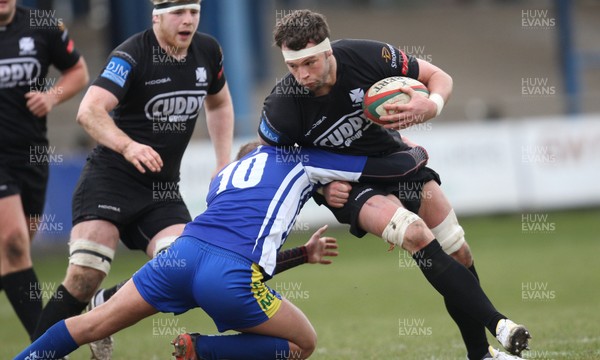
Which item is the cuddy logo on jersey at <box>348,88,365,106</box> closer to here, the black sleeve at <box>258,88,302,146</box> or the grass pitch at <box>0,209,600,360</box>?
the black sleeve at <box>258,88,302,146</box>

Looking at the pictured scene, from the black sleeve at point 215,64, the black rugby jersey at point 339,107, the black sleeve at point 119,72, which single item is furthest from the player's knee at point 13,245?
the black rugby jersey at point 339,107

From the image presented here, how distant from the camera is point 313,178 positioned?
18.9 feet

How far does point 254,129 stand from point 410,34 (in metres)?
21.9

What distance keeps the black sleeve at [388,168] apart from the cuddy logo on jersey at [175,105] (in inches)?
62.2

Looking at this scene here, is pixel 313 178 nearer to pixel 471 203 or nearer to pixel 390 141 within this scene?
pixel 390 141

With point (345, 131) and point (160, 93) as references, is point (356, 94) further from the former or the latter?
point (160, 93)

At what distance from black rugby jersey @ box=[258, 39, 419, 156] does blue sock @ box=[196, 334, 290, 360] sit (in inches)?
46.8

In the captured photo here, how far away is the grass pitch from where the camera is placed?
7.27 meters

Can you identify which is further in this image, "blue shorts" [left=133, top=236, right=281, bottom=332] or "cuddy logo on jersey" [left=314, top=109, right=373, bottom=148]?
"cuddy logo on jersey" [left=314, top=109, right=373, bottom=148]

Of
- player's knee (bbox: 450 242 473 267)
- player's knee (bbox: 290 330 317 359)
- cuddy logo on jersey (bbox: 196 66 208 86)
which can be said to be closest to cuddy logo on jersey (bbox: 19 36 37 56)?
cuddy logo on jersey (bbox: 196 66 208 86)

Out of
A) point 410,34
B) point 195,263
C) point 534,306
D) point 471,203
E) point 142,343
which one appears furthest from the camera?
point 410,34

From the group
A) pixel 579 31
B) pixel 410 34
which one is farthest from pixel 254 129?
A: pixel 579 31

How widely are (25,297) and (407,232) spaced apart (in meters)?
3.32

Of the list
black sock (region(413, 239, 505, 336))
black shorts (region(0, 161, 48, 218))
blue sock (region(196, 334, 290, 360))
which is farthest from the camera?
black shorts (region(0, 161, 48, 218))
